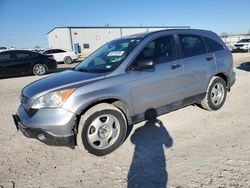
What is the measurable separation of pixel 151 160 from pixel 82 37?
41.6m

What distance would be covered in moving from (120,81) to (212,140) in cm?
183

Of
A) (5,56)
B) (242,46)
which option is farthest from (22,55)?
(242,46)

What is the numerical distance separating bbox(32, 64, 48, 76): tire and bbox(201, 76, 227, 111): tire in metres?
10.7

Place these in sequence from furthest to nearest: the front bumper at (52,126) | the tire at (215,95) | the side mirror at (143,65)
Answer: the tire at (215,95), the side mirror at (143,65), the front bumper at (52,126)

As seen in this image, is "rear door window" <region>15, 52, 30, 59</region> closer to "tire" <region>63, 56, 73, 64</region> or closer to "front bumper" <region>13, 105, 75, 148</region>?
"tire" <region>63, 56, 73, 64</region>

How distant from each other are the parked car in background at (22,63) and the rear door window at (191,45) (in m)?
10.6

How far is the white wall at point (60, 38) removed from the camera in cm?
4141

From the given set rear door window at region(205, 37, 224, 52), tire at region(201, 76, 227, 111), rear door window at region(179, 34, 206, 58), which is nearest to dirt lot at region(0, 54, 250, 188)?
tire at region(201, 76, 227, 111)

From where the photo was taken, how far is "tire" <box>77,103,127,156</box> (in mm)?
3336

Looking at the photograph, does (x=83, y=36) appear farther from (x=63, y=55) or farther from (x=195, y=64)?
(x=195, y=64)

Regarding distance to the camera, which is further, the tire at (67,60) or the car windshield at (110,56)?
the tire at (67,60)

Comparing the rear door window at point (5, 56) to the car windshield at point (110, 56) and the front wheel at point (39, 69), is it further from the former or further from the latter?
the car windshield at point (110, 56)

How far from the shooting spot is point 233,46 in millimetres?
27625

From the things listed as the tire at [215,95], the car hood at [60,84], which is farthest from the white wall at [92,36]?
the car hood at [60,84]
